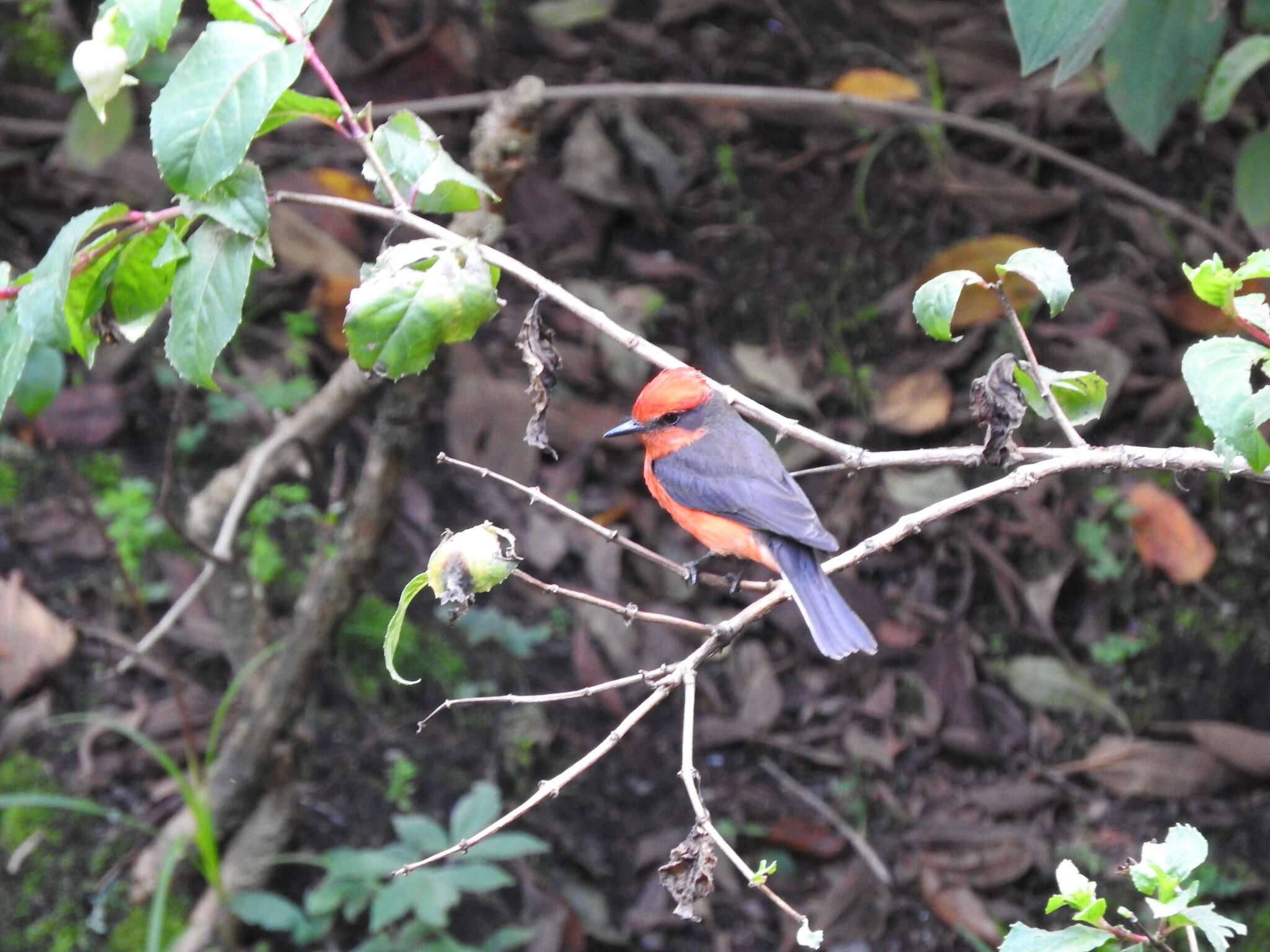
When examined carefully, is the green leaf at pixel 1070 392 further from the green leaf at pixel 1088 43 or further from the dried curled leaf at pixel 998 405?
the green leaf at pixel 1088 43

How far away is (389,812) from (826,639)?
6.81ft

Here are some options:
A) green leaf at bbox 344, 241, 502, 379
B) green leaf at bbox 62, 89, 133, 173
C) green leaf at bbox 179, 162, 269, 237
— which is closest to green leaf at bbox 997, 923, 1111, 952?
green leaf at bbox 344, 241, 502, 379

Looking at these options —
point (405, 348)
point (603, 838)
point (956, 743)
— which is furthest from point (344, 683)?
point (405, 348)

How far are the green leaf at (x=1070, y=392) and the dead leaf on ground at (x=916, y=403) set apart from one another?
9.19 ft

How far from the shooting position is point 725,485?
9.18 feet

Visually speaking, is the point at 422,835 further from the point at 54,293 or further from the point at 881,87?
the point at 881,87

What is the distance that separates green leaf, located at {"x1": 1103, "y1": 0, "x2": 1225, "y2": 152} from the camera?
3.72 metres

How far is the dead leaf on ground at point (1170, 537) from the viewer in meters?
4.44

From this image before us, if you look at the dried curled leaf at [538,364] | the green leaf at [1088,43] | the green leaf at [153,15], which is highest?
the green leaf at [153,15]

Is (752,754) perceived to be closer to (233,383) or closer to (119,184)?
(233,383)

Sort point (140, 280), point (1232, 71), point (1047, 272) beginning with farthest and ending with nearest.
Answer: point (1232, 71)
point (140, 280)
point (1047, 272)

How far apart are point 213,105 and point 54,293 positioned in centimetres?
37

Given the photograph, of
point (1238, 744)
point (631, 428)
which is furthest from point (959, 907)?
point (631, 428)

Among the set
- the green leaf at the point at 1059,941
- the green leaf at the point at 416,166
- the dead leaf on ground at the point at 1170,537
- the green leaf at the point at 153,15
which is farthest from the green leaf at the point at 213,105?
the dead leaf on ground at the point at 1170,537
